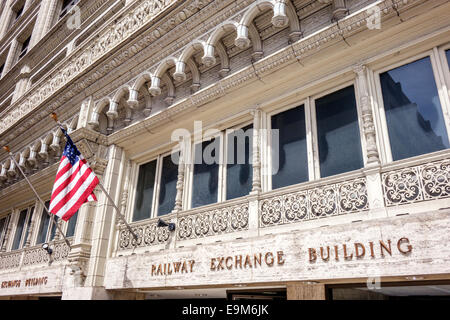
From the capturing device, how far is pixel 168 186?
9328 mm

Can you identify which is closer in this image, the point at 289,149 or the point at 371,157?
the point at 371,157

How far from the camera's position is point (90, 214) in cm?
973

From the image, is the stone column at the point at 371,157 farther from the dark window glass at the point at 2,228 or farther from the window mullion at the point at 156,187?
the dark window glass at the point at 2,228

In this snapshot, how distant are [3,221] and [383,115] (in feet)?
52.1

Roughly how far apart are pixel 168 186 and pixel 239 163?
236 cm

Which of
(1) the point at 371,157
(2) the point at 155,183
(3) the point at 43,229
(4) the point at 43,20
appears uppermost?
(4) the point at 43,20

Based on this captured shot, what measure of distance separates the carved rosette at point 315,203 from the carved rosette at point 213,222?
0.49 meters

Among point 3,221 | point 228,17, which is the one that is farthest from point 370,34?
point 3,221

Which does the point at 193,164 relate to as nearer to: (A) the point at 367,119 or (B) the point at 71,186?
(B) the point at 71,186

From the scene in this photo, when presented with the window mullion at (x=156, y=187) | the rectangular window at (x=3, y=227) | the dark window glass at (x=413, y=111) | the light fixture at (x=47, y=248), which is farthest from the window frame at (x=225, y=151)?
the rectangular window at (x=3, y=227)

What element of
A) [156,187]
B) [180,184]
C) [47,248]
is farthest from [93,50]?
[47,248]

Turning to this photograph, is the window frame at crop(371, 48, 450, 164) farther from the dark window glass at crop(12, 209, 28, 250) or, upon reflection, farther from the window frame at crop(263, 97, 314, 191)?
the dark window glass at crop(12, 209, 28, 250)

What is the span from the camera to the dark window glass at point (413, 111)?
18.1 ft

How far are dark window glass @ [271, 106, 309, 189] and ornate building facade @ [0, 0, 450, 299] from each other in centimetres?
3
